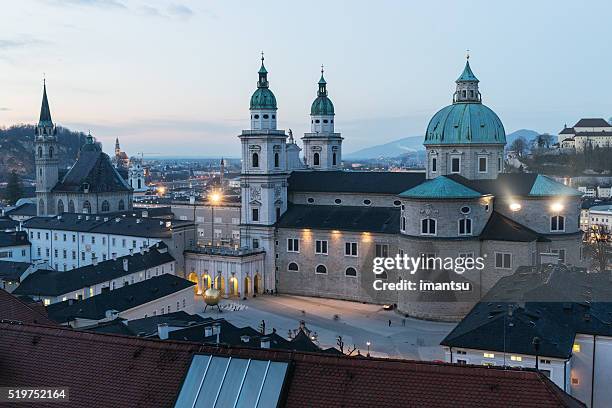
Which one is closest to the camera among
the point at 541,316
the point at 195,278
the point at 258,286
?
the point at 541,316

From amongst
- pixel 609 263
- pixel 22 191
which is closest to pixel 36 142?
pixel 22 191

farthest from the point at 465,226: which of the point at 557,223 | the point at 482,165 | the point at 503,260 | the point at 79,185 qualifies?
the point at 79,185

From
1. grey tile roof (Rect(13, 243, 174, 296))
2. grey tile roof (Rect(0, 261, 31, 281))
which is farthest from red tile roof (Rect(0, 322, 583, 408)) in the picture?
grey tile roof (Rect(0, 261, 31, 281))

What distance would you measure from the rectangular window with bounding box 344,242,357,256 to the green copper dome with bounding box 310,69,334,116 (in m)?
22.4

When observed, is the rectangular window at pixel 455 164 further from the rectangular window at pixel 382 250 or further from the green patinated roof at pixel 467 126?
the rectangular window at pixel 382 250

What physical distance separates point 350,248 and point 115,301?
74.7 ft

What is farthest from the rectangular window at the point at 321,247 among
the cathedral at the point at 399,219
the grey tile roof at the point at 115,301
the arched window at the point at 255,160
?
the grey tile roof at the point at 115,301

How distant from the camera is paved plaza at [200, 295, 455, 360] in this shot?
45781 millimetres

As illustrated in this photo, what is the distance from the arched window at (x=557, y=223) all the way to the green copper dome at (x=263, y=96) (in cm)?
2650

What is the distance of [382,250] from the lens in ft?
196

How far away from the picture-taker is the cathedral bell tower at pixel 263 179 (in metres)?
65.4

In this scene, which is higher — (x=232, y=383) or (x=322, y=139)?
(x=322, y=139)

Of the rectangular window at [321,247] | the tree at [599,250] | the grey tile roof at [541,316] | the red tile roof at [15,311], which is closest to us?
the red tile roof at [15,311]

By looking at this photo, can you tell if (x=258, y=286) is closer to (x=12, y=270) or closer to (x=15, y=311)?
(x=12, y=270)
